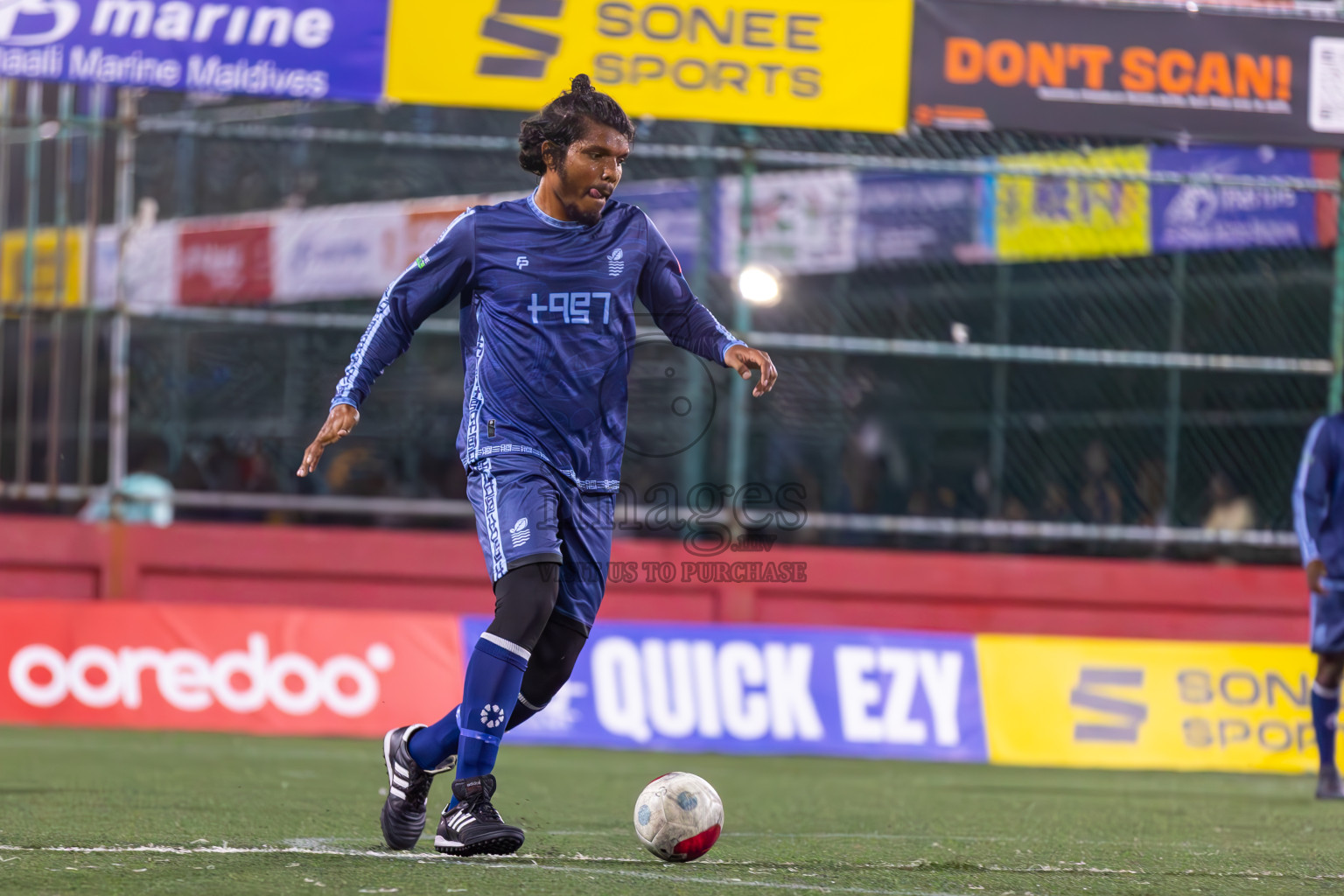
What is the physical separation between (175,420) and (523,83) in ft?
11.4

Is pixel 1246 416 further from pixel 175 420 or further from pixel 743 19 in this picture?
pixel 175 420

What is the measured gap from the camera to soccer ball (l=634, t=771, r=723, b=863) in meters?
4.79

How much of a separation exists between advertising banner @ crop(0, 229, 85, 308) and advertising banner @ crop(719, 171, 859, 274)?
16.0 feet

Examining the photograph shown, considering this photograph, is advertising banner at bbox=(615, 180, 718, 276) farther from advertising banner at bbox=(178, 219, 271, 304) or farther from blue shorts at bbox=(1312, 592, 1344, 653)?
blue shorts at bbox=(1312, 592, 1344, 653)

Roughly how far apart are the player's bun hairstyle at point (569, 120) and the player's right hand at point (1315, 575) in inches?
193

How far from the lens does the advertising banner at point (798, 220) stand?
13.8 meters

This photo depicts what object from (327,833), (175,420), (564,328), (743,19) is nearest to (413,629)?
(175,420)

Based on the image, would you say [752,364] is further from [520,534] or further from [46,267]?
[46,267]

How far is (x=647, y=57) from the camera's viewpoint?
34.4 feet

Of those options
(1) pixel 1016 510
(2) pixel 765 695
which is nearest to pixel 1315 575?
(2) pixel 765 695

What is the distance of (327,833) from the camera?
18.0ft

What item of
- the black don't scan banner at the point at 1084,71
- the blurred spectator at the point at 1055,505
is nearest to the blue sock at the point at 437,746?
the black don't scan banner at the point at 1084,71

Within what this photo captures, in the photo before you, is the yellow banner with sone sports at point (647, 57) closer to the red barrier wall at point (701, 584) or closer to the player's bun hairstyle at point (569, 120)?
the red barrier wall at point (701, 584)

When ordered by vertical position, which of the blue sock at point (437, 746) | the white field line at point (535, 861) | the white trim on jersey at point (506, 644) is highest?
the white trim on jersey at point (506, 644)
